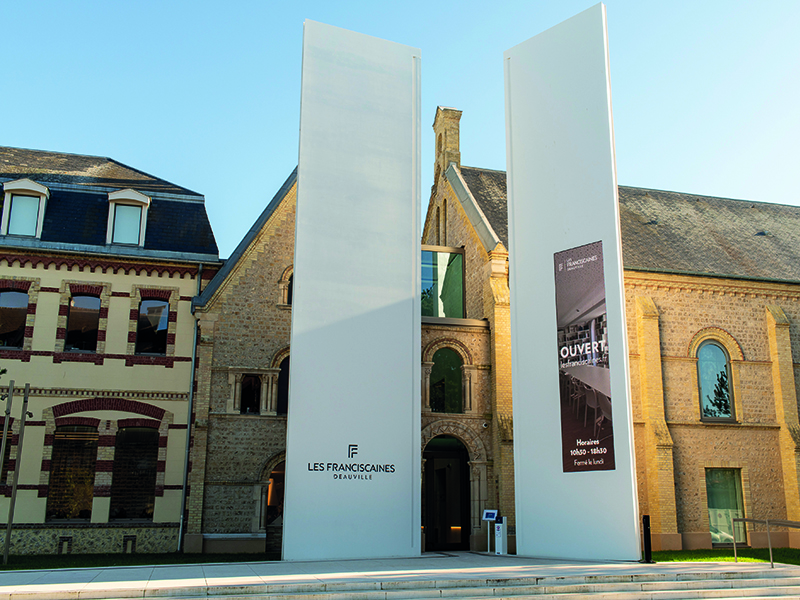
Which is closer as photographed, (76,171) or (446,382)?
(446,382)

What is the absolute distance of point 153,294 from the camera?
2238 cm

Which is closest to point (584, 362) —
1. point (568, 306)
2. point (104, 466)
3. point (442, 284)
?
point (568, 306)

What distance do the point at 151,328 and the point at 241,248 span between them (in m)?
3.86

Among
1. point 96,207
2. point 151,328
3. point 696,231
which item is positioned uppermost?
point 696,231

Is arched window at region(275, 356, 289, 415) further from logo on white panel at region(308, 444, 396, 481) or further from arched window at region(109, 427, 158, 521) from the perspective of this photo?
logo on white panel at region(308, 444, 396, 481)

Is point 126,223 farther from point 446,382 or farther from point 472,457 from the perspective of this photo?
point 472,457

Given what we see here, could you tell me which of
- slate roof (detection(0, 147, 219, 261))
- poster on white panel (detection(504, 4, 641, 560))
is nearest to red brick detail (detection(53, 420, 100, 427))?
slate roof (detection(0, 147, 219, 261))

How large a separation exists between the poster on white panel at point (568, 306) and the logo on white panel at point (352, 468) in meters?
3.42

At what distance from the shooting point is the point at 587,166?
16875 millimetres

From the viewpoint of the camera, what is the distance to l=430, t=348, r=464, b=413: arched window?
2125cm

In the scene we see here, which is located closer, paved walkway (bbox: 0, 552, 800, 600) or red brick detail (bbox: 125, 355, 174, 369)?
paved walkway (bbox: 0, 552, 800, 600)

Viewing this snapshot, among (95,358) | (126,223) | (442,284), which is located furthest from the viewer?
(442,284)

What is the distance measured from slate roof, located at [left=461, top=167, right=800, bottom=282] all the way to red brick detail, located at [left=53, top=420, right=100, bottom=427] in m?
13.9

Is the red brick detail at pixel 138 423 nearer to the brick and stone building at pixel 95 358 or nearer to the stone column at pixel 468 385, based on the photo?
the brick and stone building at pixel 95 358
